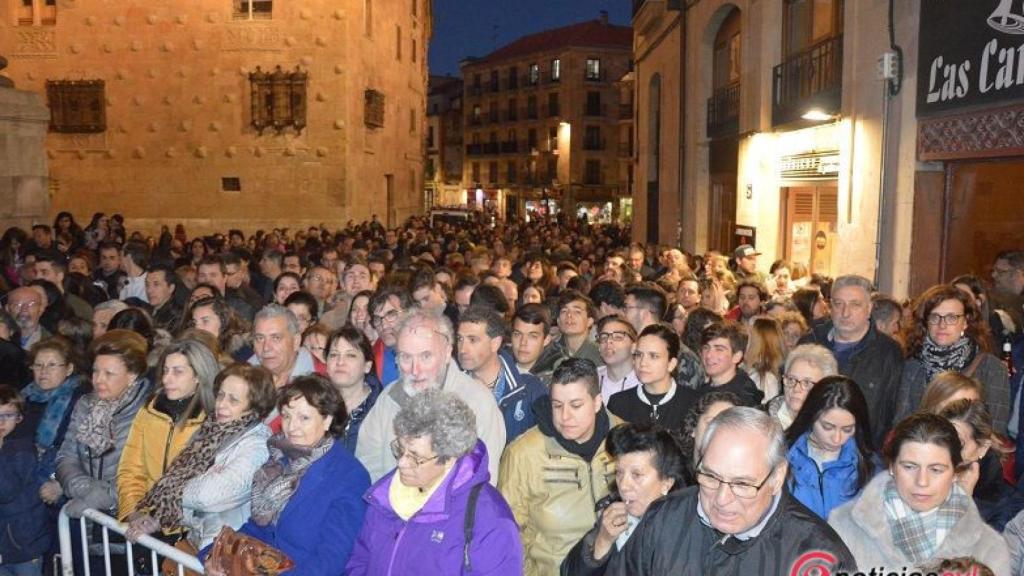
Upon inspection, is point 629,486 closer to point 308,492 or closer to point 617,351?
point 308,492

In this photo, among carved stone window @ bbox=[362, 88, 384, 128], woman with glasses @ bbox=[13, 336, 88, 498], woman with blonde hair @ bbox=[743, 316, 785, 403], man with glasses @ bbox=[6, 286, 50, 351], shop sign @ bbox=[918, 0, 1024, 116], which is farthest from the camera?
carved stone window @ bbox=[362, 88, 384, 128]

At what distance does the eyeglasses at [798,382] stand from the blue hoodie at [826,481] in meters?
0.49

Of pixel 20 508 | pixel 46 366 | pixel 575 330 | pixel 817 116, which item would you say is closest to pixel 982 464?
pixel 575 330

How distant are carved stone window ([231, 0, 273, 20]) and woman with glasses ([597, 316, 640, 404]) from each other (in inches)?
826

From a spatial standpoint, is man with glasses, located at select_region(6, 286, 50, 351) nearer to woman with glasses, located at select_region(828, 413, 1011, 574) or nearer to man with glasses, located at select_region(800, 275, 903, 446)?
man with glasses, located at select_region(800, 275, 903, 446)

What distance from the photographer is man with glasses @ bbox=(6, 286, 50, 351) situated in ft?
22.8

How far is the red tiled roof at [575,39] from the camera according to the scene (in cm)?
6081

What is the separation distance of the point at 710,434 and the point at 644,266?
9.94 metres

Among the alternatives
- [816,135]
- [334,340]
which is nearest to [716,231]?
[816,135]

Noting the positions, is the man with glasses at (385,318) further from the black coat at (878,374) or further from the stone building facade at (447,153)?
the stone building facade at (447,153)

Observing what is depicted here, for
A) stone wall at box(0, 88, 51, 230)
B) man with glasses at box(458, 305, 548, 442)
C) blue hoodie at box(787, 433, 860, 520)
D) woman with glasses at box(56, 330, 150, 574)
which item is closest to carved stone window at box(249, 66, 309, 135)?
stone wall at box(0, 88, 51, 230)

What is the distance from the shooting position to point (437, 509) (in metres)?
3.36

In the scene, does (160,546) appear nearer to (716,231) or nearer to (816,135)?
(816,135)

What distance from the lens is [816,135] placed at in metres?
12.5
